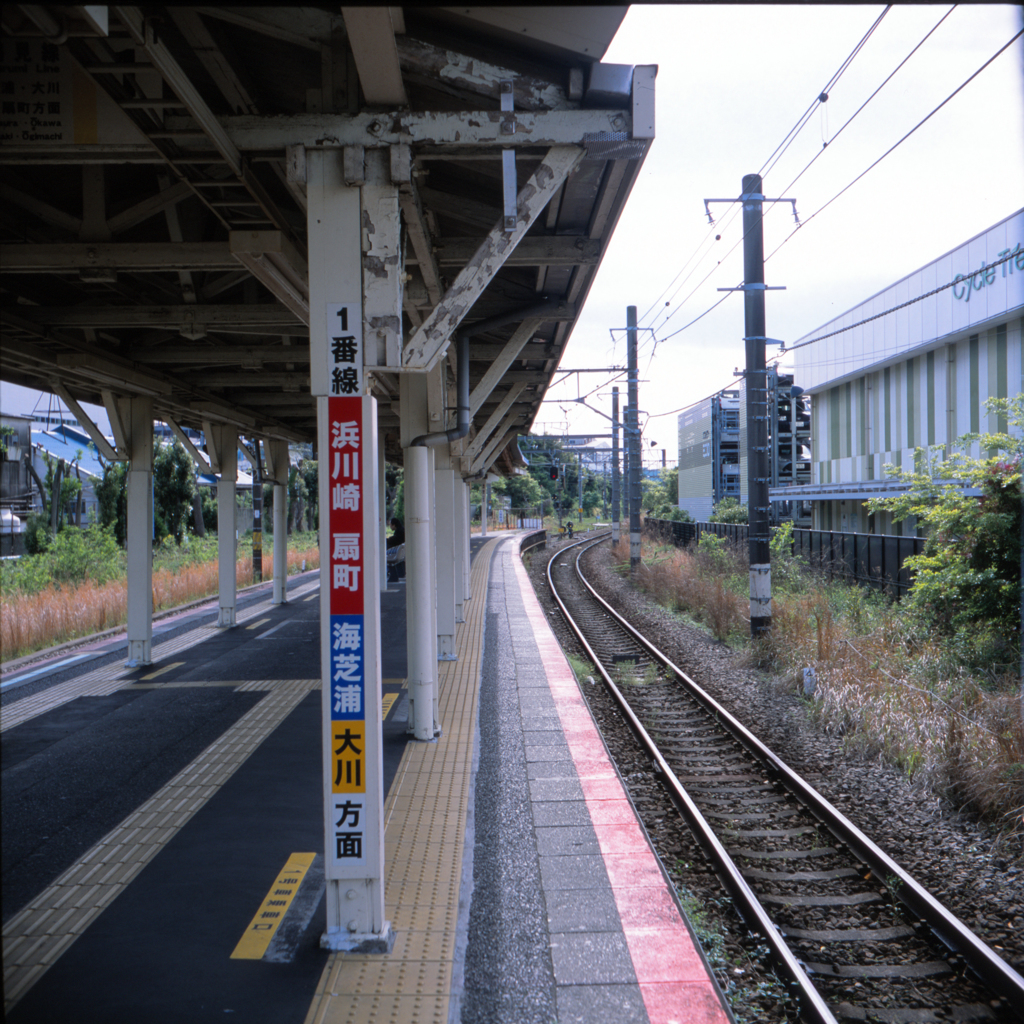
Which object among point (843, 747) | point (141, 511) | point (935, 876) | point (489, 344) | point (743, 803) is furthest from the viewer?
point (141, 511)

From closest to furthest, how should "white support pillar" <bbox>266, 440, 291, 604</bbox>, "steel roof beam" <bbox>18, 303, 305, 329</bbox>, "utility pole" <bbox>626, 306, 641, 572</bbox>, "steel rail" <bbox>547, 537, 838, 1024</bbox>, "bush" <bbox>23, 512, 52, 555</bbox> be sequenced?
"steel rail" <bbox>547, 537, 838, 1024</bbox>, "steel roof beam" <bbox>18, 303, 305, 329</bbox>, "bush" <bbox>23, 512, 52, 555</bbox>, "white support pillar" <bbox>266, 440, 291, 604</bbox>, "utility pole" <bbox>626, 306, 641, 572</bbox>

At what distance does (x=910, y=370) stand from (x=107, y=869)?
21.9 m

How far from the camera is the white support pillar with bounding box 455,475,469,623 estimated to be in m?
13.3

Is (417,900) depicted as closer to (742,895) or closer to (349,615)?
(349,615)

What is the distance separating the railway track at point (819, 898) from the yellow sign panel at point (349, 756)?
2.27 m

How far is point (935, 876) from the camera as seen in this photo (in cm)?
465

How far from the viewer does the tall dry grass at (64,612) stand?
32.8 feet

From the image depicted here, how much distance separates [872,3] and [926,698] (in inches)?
260

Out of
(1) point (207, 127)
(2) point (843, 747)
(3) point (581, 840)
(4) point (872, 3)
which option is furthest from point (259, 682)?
(4) point (872, 3)

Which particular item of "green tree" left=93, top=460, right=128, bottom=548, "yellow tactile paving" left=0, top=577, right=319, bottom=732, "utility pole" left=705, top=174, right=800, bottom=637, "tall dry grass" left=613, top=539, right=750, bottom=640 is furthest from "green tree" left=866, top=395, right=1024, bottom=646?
"green tree" left=93, top=460, right=128, bottom=548

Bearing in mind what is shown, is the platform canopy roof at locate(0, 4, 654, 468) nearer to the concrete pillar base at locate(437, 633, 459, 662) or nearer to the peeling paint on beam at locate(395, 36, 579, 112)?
the peeling paint on beam at locate(395, 36, 579, 112)

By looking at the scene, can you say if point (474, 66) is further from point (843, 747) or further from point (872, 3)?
point (843, 747)

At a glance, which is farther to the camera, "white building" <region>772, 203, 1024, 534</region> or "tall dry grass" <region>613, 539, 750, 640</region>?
"white building" <region>772, 203, 1024, 534</region>

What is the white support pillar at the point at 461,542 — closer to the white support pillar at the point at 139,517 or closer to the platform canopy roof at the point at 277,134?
the white support pillar at the point at 139,517
